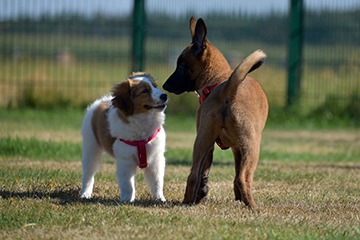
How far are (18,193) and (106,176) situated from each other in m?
1.79

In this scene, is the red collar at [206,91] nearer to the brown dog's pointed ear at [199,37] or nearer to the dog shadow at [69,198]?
the brown dog's pointed ear at [199,37]

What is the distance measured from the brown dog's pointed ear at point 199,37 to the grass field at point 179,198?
1285mm

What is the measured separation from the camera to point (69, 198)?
7469 mm

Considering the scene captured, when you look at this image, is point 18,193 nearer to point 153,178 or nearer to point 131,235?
point 153,178

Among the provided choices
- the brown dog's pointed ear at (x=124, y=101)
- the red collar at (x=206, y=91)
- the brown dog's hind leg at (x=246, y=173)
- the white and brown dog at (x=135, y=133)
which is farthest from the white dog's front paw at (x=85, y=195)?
the brown dog's hind leg at (x=246, y=173)

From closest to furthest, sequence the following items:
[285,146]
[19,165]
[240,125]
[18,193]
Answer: [240,125], [18,193], [19,165], [285,146]

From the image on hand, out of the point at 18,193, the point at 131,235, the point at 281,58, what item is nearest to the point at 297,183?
the point at 18,193

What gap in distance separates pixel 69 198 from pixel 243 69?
6.44 feet

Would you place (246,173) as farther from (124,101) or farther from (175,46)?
(175,46)

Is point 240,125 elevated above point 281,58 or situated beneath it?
elevated above

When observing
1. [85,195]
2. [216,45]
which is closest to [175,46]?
[216,45]

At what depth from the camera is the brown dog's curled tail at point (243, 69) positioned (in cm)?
664

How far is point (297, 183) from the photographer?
879cm

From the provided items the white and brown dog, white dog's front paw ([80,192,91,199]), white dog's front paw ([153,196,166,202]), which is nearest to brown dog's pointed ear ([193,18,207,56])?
the white and brown dog
